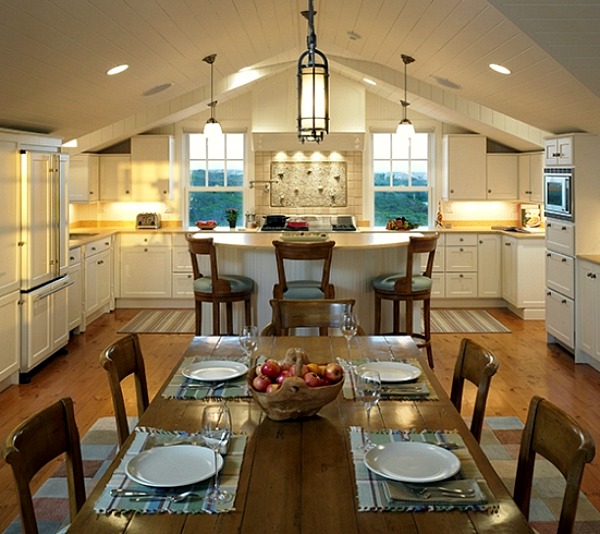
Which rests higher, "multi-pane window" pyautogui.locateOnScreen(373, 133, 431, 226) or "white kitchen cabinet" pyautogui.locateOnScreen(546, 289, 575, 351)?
"multi-pane window" pyautogui.locateOnScreen(373, 133, 431, 226)

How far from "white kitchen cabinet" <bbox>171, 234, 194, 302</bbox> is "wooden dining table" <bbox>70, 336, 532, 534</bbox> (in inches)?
232

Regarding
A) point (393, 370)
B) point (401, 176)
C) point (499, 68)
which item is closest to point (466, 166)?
point (401, 176)

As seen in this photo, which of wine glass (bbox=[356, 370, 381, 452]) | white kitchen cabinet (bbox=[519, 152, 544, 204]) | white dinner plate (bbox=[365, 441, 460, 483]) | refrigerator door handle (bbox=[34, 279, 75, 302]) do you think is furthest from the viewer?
white kitchen cabinet (bbox=[519, 152, 544, 204])

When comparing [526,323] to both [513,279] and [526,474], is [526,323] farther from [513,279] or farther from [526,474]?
[526,474]

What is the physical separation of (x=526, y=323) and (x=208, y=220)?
4.09 meters

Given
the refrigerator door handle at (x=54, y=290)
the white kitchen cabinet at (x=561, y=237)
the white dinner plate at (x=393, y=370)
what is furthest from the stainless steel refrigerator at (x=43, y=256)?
the white kitchen cabinet at (x=561, y=237)

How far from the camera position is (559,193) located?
19.4ft

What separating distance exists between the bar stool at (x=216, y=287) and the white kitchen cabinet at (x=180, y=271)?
9.50 feet

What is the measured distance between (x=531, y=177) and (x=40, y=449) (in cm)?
725

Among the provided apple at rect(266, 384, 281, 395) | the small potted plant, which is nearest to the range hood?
the small potted plant

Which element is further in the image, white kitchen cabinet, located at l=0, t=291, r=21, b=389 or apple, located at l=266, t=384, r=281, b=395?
white kitchen cabinet, located at l=0, t=291, r=21, b=389

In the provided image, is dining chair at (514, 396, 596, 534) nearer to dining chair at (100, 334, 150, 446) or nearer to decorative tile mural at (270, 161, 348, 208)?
dining chair at (100, 334, 150, 446)

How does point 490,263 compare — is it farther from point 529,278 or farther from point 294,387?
point 294,387

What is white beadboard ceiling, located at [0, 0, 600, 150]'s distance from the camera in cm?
359
